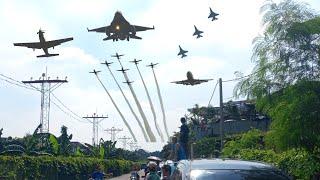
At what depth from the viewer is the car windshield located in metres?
6.33

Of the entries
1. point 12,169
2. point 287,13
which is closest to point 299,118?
point 287,13

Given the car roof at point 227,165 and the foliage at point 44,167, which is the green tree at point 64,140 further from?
the car roof at point 227,165

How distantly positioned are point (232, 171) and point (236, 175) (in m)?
0.10

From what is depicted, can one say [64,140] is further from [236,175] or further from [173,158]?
[236,175]

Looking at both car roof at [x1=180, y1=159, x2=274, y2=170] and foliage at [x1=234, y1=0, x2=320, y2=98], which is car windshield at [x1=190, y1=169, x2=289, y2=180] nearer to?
car roof at [x1=180, y1=159, x2=274, y2=170]

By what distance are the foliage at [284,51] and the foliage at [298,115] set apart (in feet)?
0.92

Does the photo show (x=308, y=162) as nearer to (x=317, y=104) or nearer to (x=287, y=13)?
(x=317, y=104)

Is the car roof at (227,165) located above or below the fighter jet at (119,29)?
below

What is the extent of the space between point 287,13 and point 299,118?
242cm

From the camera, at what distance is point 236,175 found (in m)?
6.36

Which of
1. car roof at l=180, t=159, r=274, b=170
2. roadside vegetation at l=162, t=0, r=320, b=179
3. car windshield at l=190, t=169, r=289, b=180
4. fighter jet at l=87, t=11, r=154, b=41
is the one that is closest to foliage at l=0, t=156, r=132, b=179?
fighter jet at l=87, t=11, r=154, b=41

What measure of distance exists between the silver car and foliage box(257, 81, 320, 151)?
443 centimetres

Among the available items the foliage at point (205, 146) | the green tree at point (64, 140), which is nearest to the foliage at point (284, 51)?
the green tree at point (64, 140)

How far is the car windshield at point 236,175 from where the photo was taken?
249 inches
